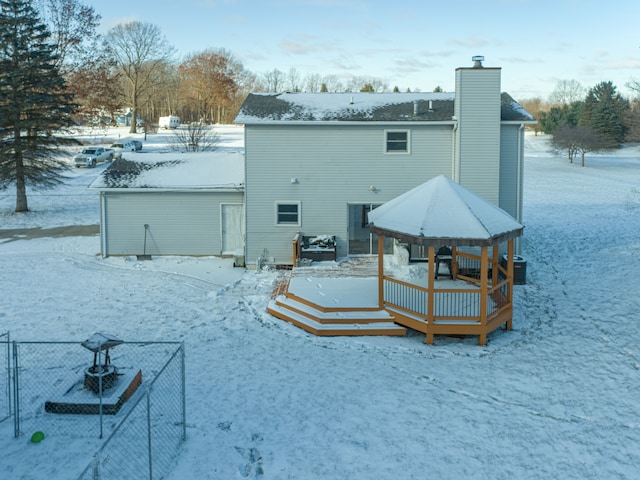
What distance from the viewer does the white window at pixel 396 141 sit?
62.9 ft

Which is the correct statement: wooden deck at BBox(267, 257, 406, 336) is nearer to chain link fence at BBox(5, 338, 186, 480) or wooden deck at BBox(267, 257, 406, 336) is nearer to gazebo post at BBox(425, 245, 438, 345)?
gazebo post at BBox(425, 245, 438, 345)

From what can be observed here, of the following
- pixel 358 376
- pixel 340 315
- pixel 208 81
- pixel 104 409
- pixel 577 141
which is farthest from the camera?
pixel 208 81

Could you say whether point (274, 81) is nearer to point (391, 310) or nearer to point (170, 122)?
point (170, 122)

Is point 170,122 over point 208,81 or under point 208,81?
under

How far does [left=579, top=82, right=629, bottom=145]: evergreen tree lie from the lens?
6450cm

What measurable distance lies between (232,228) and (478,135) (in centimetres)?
886

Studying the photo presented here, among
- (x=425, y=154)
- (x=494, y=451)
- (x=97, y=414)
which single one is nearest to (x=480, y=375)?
(x=494, y=451)

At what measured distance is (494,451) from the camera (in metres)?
8.15

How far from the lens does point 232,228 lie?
2089 centimetres

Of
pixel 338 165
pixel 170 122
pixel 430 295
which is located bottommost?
pixel 430 295

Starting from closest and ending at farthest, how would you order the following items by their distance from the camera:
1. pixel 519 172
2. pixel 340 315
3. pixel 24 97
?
Answer: pixel 340 315 < pixel 519 172 < pixel 24 97

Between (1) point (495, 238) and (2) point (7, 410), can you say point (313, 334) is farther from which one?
(2) point (7, 410)

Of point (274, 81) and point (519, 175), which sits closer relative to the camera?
point (519, 175)

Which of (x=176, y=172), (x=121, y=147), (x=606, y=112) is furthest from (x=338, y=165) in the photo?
(x=606, y=112)
